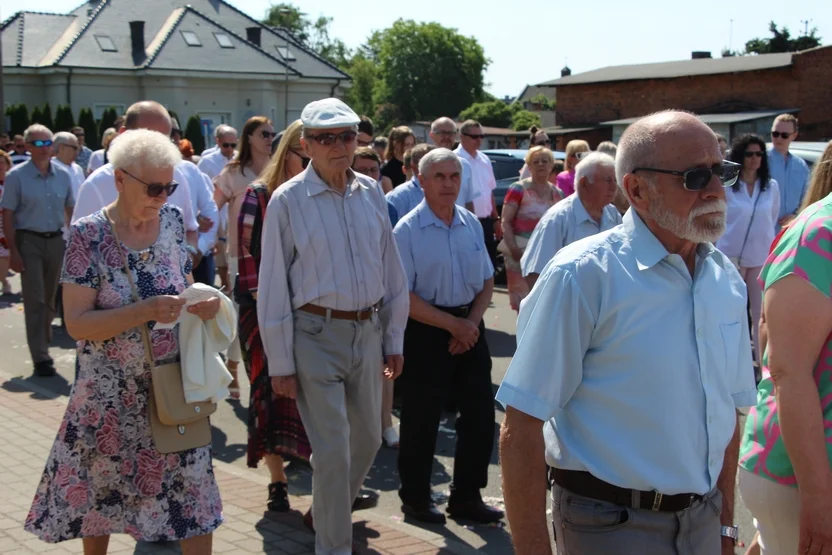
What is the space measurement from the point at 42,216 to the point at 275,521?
5446mm

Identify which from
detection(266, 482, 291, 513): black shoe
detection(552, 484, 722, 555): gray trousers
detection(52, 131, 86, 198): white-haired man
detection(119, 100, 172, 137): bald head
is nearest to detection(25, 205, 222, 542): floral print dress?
detection(266, 482, 291, 513): black shoe

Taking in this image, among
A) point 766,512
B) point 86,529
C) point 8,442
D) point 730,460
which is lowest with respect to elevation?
point 8,442

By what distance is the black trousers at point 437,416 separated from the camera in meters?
5.98

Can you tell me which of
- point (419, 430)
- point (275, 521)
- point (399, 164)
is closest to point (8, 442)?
point (275, 521)

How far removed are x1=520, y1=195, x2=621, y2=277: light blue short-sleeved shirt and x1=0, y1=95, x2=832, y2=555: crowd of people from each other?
15 mm

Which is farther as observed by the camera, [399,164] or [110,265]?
[399,164]

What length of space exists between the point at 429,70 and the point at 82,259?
112m

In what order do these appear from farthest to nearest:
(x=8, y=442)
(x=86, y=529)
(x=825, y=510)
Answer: (x=8, y=442) → (x=86, y=529) → (x=825, y=510)

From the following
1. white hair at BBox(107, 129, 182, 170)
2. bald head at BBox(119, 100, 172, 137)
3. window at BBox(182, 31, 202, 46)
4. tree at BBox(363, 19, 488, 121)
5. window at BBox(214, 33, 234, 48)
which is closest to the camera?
white hair at BBox(107, 129, 182, 170)

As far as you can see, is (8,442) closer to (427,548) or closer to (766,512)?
(427,548)

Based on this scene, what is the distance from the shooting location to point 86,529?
4422 millimetres

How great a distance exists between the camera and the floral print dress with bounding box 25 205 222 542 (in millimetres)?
4410

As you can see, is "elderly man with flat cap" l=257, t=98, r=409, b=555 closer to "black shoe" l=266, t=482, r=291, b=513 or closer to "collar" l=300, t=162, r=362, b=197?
"collar" l=300, t=162, r=362, b=197

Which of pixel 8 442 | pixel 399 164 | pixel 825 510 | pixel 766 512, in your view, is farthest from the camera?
pixel 399 164
